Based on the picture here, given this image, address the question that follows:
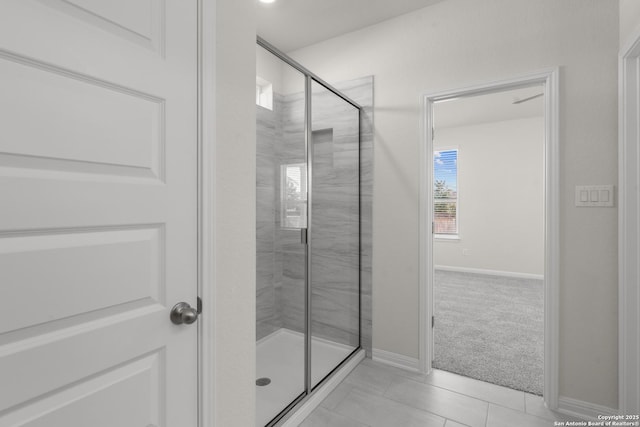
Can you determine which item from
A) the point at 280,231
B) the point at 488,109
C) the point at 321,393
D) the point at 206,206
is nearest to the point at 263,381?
the point at 321,393

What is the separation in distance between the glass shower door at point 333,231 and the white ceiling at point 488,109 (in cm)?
252

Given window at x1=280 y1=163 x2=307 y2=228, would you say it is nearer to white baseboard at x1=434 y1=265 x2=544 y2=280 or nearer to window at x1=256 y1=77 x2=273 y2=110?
window at x1=256 y1=77 x2=273 y2=110

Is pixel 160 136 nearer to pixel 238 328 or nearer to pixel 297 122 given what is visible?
pixel 238 328

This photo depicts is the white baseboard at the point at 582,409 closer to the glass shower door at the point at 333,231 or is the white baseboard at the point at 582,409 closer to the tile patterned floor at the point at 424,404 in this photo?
the tile patterned floor at the point at 424,404

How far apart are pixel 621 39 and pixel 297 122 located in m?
1.89

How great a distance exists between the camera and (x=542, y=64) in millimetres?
2004

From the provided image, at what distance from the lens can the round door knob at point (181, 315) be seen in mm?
990

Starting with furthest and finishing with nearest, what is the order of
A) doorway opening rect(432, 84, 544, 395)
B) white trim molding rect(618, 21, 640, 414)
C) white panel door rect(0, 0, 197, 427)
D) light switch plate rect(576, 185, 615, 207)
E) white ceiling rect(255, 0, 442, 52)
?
doorway opening rect(432, 84, 544, 395) < white ceiling rect(255, 0, 442, 52) < light switch plate rect(576, 185, 615, 207) < white trim molding rect(618, 21, 640, 414) < white panel door rect(0, 0, 197, 427)

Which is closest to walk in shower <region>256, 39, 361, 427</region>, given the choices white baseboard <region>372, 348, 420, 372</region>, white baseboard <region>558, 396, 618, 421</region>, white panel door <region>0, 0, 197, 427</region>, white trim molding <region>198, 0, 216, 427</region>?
white baseboard <region>372, 348, 420, 372</region>

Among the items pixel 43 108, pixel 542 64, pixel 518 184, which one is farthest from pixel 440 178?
pixel 43 108

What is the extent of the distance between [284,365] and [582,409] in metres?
1.81

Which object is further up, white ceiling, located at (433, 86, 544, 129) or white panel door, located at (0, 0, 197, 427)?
white ceiling, located at (433, 86, 544, 129)

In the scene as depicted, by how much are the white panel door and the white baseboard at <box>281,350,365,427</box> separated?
0.95m

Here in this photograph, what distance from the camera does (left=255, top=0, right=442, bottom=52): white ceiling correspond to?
7.82ft
